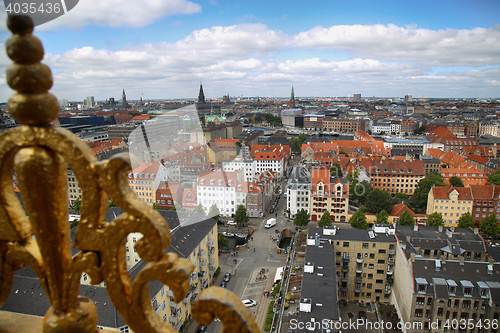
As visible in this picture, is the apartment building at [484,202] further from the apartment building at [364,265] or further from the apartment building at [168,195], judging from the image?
the apartment building at [168,195]

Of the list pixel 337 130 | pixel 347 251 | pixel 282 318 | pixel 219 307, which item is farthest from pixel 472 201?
pixel 337 130

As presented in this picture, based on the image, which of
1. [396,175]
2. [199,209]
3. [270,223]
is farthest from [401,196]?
[199,209]

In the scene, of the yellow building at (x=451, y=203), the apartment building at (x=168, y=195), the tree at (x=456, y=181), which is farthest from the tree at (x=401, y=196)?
the apartment building at (x=168, y=195)

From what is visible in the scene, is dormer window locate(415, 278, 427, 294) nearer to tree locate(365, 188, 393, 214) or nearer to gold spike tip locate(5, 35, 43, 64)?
tree locate(365, 188, 393, 214)

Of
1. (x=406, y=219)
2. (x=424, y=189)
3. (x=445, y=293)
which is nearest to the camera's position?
(x=445, y=293)

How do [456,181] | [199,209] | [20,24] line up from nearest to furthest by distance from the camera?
[20,24] → [199,209] → [456,181]

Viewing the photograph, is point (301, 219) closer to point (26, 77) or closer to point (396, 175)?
point (396, 175)
